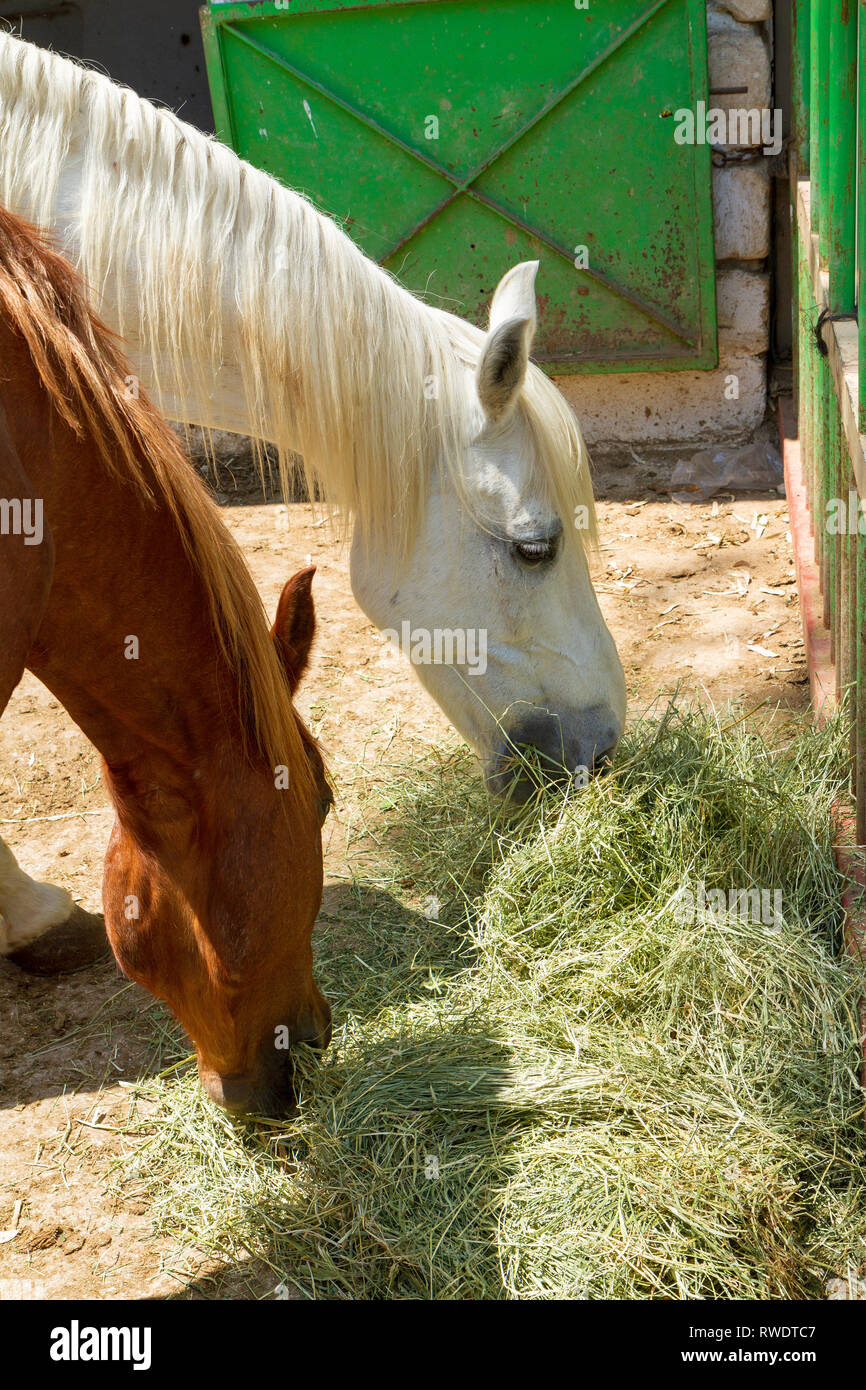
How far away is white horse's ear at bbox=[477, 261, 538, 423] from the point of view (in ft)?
8.30

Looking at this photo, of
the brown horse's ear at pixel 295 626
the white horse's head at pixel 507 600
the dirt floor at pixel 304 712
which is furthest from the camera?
the white horse's head at pixel 507 600

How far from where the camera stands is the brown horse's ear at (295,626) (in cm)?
191

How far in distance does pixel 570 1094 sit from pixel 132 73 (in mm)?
8523

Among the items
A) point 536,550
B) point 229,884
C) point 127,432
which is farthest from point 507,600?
point 127,432

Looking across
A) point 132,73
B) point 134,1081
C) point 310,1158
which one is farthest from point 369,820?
point 132,73

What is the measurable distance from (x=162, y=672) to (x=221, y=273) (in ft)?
4.03

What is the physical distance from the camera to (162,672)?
1679 millimetres

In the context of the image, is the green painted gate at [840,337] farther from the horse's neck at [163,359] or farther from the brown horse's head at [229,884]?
the horse's neck at [163,359]

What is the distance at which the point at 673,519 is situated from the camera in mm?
5152

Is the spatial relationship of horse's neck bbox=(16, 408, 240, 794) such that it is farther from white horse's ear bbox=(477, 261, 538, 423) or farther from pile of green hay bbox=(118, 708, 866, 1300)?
white horse's ear bbox=(477, 261, 538, 423)

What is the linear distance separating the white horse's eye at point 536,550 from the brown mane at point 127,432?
1.09 metres

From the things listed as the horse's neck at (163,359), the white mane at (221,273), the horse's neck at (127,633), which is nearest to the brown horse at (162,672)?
the horse's neck at (127,633)

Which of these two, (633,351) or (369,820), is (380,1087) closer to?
(369,820)

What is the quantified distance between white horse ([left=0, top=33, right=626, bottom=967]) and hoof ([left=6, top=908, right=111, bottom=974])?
108 cm
